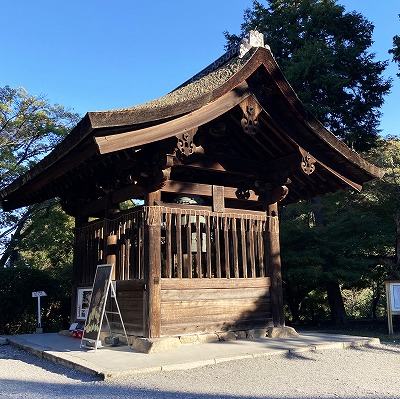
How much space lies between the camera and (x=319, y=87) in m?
16.3

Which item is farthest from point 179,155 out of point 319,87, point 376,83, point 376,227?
point 376,83

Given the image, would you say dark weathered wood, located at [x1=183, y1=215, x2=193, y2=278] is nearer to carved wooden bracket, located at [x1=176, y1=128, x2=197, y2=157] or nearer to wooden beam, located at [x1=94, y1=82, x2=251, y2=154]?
carved wooden bracket, located at [x1=176, y1=128, x2=197, y2=157]

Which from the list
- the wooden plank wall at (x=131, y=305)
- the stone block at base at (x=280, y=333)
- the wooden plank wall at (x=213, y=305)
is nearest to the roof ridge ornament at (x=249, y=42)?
the wooden plank wall at (x=213, y=305)

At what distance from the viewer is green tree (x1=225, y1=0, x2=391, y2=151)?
1580 cm

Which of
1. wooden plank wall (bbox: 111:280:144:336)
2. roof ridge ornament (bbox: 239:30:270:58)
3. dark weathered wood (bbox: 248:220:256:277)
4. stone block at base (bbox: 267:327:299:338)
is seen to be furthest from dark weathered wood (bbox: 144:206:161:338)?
roof ridge ornament (bbox: 239:30:270:58)

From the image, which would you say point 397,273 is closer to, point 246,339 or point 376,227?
point 376,227

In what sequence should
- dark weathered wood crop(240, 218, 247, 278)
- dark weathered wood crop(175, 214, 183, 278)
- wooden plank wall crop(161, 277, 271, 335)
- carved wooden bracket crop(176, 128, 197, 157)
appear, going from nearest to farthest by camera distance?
carved wooden bracket crop(176, 128, 197, 157), wooden plank wall crop(161, 277, 271, 335), dark weathered wood crop(175, 214, 183, 278), dark weathered wood crop(240, 218, 247, 278)

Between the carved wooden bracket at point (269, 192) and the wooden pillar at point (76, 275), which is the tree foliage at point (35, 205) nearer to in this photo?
the wooden pillar at point (76, 275)

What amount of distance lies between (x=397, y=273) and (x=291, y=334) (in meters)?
6.02

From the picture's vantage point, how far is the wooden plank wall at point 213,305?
669cm

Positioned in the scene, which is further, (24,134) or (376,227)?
(24,134)

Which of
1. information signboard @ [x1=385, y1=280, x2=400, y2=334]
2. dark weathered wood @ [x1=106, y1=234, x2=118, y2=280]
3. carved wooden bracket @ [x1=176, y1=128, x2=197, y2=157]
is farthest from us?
information signboard @ [x1=385, y1=280, x2=400, y2=334]

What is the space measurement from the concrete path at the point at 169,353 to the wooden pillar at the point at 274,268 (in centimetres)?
59

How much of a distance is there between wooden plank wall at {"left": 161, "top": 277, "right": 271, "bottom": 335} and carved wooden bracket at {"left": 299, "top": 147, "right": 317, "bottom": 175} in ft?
7.34
